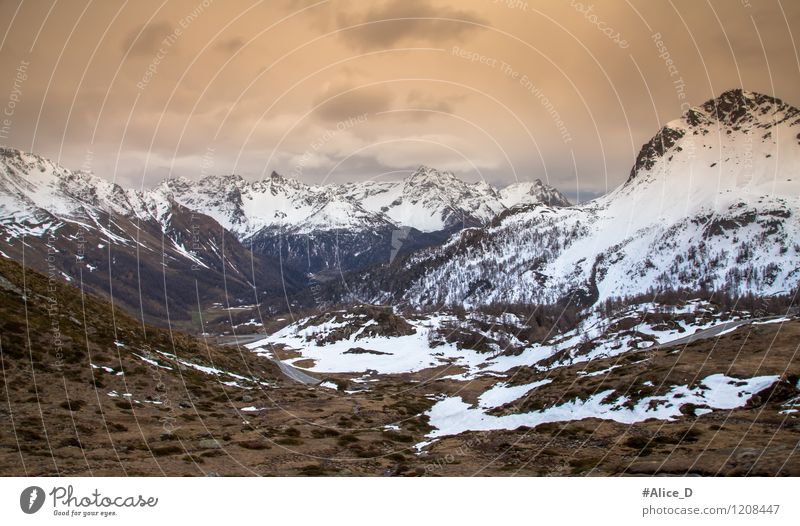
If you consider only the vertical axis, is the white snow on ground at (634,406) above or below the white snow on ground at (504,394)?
above

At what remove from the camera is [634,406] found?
2640 inches

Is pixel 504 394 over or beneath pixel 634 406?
beneath

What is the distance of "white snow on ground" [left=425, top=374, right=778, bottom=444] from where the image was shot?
211ft

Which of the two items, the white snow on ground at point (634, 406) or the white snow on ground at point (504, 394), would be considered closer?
the white snow on ground at point (634, 406)

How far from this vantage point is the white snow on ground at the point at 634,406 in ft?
211

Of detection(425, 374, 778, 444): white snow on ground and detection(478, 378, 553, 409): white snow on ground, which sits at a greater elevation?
detection(425, 374, 778, 444): white snow on ground

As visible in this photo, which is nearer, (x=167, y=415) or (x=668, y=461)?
(x=668, y=461)

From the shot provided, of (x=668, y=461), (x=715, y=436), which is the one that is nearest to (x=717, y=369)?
(x=715, y=436)

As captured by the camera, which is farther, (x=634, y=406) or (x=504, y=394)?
(x=504, y=394)

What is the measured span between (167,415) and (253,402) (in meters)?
21.2

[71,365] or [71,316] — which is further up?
[71,316]

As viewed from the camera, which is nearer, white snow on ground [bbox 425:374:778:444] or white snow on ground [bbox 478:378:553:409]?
white snow on ground [bbox 425:374:778:444]

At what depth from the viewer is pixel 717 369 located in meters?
76.4
